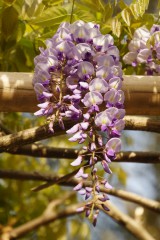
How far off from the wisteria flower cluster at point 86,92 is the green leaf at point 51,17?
18 centimetres

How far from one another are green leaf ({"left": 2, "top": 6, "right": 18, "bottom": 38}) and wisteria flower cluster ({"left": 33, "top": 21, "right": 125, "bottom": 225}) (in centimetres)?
20

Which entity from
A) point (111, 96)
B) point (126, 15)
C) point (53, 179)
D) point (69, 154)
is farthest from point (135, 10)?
point (53, 179)

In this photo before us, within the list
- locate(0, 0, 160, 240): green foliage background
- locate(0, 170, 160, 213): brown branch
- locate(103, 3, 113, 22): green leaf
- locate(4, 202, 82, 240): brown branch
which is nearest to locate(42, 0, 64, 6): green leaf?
locate(0, 0, 160, 240): green foliage background

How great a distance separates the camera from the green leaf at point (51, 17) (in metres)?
1.14

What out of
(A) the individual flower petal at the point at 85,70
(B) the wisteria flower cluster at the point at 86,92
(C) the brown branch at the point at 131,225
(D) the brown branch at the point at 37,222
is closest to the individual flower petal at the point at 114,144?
(B) the wisteria flower cluster at the point at 86,92

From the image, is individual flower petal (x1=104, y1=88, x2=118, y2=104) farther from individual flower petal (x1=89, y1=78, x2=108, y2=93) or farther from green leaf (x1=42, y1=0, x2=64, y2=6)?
green leaf (x1=42, y1=0, x2=64, y2=6)

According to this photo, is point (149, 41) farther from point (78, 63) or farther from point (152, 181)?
point (152, 181)

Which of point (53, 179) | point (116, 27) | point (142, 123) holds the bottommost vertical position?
point (53, 179)

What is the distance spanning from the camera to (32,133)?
1106mm

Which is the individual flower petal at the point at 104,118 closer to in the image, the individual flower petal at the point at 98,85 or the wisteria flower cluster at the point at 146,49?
the individual flower petal at the point at 98,85

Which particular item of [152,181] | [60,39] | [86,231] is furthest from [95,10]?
[152,181]

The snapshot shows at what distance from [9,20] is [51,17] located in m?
0.09

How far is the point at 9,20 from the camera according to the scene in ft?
3.76

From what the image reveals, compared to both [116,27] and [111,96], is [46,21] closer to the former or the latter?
[116,27]
